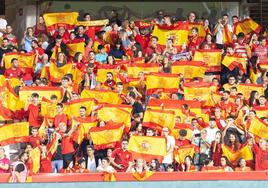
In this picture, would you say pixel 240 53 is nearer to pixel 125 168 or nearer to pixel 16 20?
pixel 125 168

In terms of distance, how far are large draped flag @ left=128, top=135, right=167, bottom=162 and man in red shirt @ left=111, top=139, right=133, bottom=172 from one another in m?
0.09

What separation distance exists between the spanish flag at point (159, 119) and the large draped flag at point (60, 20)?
15.7 feet

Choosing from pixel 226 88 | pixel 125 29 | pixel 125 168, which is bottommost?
pixel 125 168

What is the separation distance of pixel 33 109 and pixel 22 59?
2.22 metres

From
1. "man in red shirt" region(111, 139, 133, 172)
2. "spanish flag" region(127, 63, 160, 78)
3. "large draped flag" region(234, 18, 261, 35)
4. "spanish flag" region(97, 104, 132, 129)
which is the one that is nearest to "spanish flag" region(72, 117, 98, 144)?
"spanish flag" region(97, 104, 132, 129)

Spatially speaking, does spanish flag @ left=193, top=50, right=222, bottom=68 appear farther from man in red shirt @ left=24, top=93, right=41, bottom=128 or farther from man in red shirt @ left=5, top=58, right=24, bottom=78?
man in red shirt @ left=24, top=93, right=41, bottom=128

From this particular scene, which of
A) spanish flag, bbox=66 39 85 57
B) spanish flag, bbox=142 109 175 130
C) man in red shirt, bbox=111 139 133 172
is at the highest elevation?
spanish flag, bbox=66 39 85 57

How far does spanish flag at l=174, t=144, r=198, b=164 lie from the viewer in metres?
15.8

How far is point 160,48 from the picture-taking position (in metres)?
20.0

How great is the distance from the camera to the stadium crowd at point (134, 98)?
1573 cm

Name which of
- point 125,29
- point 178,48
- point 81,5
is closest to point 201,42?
point 178,48

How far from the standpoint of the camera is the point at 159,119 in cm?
1689

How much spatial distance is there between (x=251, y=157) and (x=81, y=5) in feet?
29.0

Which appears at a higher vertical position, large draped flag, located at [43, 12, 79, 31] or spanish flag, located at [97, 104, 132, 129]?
large draped flag, located at [43, 12, 79, 31]
